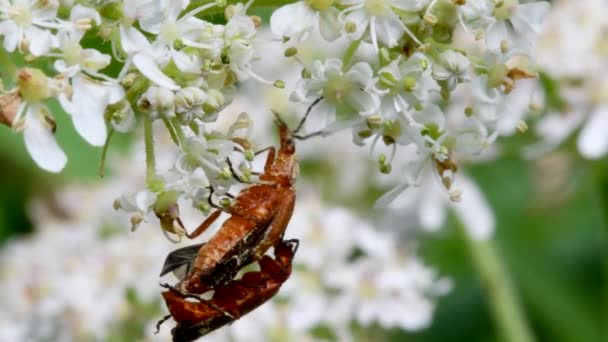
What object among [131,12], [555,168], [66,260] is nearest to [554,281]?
[555,168]

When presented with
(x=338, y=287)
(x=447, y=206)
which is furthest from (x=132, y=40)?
(x=447, y=206)

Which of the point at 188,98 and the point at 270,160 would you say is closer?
the point at 188,98

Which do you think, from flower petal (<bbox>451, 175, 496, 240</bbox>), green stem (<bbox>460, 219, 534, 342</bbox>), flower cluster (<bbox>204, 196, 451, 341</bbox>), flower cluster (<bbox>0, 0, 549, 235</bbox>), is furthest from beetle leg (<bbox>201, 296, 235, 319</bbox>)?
flower petal (<bbox>451, 175, 496, 240</bbox>)

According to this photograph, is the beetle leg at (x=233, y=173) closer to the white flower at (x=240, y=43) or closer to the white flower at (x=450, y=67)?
the white flower at (x=240, y=43)

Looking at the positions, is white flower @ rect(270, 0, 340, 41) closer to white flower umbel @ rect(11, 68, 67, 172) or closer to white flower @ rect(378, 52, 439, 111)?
white flower @ rect(378, 52, 439, 111)

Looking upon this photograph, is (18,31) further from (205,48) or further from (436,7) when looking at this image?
(436,7)

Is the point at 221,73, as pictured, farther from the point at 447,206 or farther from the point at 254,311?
the point at 447,206
